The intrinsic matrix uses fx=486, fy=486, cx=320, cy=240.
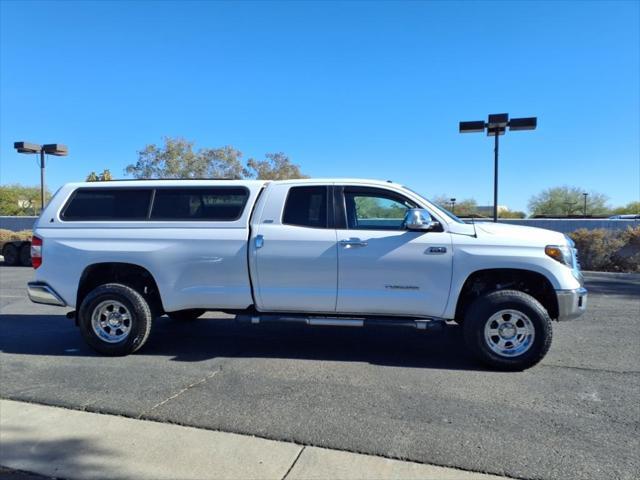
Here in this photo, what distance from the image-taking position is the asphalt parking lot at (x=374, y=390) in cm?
348

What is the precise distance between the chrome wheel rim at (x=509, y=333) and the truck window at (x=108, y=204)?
416cm

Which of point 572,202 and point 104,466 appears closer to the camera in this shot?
point 104,466

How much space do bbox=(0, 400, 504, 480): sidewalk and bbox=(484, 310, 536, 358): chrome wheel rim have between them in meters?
2.19

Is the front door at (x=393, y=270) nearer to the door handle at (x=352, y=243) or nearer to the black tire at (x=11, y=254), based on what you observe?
the door handle at (x=352, y=243)

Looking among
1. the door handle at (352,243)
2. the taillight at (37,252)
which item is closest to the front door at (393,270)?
the door handle at (352,243)

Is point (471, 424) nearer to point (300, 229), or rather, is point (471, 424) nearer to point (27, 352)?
point (300, 229)

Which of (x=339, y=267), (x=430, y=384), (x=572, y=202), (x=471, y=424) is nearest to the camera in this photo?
(x=471, y=424)

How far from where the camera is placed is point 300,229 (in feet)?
18.0

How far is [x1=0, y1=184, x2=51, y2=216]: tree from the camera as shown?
46.0 metres

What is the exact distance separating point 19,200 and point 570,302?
59816mm

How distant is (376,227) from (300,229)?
851 millimetres

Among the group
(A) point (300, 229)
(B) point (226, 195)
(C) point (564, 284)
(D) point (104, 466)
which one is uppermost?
(B) point (226, 195)

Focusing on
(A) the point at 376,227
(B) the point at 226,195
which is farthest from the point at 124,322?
(A) the point at 376,227

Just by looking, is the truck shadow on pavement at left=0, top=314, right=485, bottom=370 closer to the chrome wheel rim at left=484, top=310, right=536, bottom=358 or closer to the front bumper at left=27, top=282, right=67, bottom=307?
the chrome wheel rim at left=484, top=310, right=536, bottom=358
